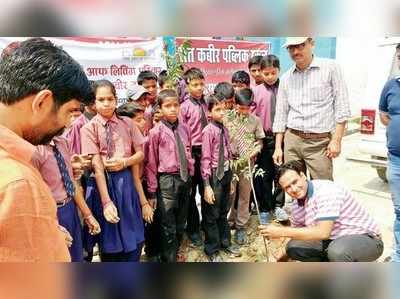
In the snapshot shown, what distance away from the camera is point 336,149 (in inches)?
109

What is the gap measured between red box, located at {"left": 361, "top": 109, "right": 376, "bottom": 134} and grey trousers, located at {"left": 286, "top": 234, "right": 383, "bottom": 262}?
2.13m

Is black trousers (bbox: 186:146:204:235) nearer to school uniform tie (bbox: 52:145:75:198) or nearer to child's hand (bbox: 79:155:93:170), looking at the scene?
child's hand (bbox: 79:155:93:170)

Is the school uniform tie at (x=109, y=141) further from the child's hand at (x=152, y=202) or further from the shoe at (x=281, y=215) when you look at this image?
the shoe at (x=281, y=215)

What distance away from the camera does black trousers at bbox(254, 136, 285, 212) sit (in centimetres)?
343

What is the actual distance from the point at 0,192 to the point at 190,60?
17.8ft

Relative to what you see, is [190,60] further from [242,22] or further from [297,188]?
[242,22]

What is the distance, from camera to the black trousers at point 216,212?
2.84 meters

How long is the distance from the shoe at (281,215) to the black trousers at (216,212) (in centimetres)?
63

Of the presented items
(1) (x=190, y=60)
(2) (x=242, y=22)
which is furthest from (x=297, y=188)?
(1) (x=190, y=60)

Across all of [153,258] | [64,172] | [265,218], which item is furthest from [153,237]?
[265,218]

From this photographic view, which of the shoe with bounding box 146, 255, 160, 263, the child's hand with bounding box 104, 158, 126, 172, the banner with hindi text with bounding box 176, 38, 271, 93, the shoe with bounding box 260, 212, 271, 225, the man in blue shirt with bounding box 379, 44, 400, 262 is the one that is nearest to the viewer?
the child's hand with bounding box 104, 158, 126, 172

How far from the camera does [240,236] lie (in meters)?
3.14

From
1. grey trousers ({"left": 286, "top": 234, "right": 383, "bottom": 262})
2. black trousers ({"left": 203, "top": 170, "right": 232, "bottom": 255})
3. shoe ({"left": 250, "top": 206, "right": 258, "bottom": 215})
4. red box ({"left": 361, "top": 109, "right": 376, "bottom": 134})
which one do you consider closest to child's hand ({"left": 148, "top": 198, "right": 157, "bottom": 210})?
black trousers ({"left": 203, "top": 170, "right": 232, "bottom": 255})

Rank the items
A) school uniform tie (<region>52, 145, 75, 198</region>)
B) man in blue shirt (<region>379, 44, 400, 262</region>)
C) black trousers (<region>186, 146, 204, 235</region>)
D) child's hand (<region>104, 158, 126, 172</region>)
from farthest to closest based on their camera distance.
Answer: black trousers (<region>186, 146, 204, 235</region>)
man in blue shirt (<region>379, 44, 400, 262</region>)
child's hand (<region>104, 158, 126, 172</region>)
school uniform tie (<region>52, 145, 75, 198</region>)
